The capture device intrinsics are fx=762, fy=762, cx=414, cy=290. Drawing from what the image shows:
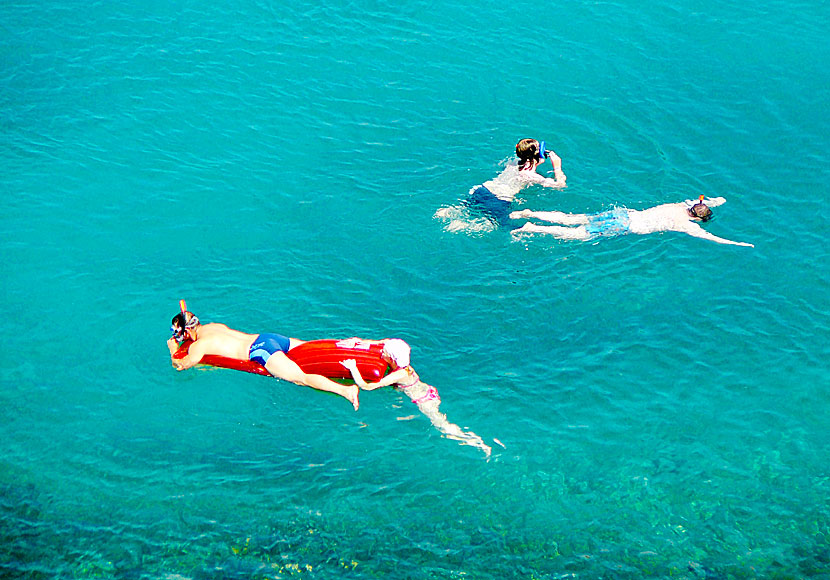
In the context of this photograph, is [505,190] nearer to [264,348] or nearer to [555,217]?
[555,217]

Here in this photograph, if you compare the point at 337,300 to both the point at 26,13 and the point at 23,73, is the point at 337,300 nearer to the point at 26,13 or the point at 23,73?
the point at 23,73

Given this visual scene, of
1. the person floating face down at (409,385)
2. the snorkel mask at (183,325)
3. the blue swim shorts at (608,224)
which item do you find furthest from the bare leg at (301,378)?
the blue swim shorts at (608,224)

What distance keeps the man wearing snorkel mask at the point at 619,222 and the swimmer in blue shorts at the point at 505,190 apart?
17.0 inches

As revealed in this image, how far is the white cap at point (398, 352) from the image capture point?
13195mm

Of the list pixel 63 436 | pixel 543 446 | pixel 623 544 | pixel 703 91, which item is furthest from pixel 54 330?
pixel 703 91

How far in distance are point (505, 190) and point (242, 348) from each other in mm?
7756

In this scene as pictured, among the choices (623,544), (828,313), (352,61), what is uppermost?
(352,61)

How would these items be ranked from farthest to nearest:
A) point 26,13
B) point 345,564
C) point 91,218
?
point 26,13, point 91,218, point 345,564

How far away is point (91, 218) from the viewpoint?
18.2 meters

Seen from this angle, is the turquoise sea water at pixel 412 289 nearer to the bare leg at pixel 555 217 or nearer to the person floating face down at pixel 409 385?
the person floating face down at pixel 409 385

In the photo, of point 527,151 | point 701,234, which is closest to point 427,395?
point 527,151

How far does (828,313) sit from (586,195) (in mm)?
5948

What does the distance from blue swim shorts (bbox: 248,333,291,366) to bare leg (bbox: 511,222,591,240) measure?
6781 mm

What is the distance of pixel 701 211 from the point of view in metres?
17.2
